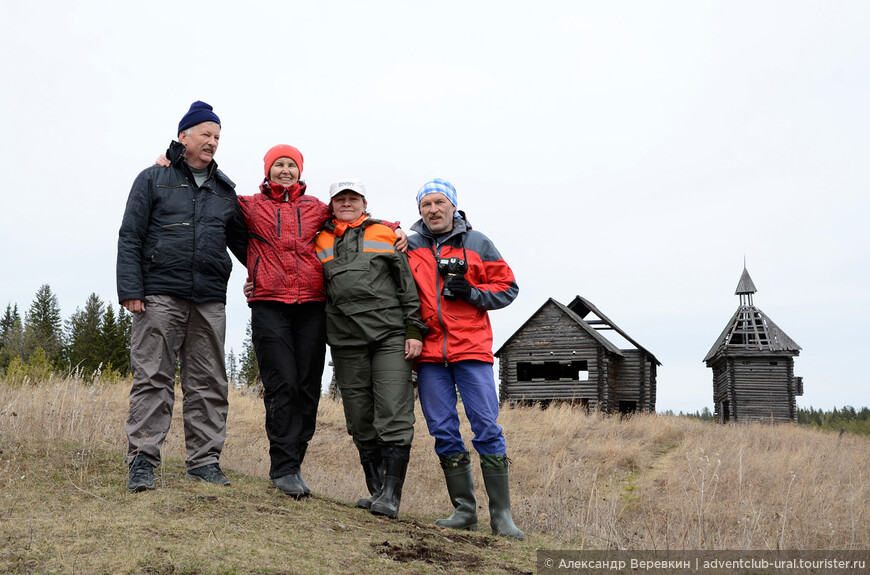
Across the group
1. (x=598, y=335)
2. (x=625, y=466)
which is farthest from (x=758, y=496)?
(x=598, y=335)

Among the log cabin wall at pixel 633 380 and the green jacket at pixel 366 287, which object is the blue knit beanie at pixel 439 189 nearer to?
the green jacket at pixel 366 287

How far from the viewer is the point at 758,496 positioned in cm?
885

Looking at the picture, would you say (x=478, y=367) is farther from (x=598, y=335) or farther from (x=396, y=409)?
(x=598, y=335)

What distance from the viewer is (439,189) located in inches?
192

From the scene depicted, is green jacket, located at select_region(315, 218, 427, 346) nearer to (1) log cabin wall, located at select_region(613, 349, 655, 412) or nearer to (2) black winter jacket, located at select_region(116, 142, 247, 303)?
(2) black winter jacket, located at select_region(116, 142, 247, 303)

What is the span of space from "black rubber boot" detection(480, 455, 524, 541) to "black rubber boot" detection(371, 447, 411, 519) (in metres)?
0.60

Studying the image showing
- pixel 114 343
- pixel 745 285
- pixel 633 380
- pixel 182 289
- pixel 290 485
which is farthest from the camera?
pixel 114 343

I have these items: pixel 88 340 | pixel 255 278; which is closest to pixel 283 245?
pixel 255 278

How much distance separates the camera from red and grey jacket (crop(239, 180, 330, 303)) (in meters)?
4.55

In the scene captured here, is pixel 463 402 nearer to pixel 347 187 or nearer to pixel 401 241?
pixel 401 241

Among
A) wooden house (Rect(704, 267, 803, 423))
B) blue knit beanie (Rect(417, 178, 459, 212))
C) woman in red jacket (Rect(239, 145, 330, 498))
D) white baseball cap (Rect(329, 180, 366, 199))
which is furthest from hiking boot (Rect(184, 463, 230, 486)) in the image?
wooden house (Rect(704, 267, 803, 423))

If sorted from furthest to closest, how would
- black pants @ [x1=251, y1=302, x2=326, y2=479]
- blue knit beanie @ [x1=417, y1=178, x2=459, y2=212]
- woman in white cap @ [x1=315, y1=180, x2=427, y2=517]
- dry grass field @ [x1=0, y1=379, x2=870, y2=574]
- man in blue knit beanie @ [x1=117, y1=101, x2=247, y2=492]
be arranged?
blue knit beanie @ [x1=417, y1=178, x2=459, y2=212]
black pants @ [x1=251, y1=302, x2=326, y2=479]
woman in white cap @ [x1=315, y1=180, x2=427, y2=517]
man in blue knit beanie @ [x1=117, y1=101, x2=247, y2=492]
dry grass field @ [x1=0, y1=379, x2=870, y2=574]

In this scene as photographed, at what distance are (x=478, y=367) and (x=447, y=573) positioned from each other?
5.24ft

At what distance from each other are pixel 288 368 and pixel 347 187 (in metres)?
1.33
